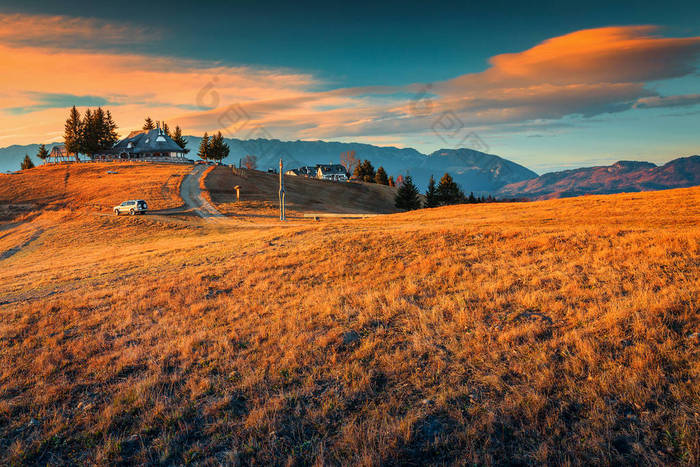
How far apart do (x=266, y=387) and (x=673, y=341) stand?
8.16m

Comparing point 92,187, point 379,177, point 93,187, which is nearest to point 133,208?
point 93,187

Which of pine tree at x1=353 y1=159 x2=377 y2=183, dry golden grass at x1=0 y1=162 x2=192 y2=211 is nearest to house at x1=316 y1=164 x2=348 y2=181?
pine tree at x1=353 y1=159 x2=377 y2=183

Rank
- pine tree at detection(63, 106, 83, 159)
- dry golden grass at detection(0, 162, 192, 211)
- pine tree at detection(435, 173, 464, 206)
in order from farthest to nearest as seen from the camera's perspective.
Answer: pine tree at detection(63, 106, 83, 159), pine tree at detection(435, 173, 464, 206), dry golden grass at detection(0, 162, 192, 211)

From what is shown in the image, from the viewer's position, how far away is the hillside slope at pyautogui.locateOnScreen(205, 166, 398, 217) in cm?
5547

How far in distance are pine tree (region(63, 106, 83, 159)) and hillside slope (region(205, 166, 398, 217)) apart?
4539cm

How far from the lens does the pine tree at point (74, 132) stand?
95.3 meters

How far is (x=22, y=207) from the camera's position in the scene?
174 feet

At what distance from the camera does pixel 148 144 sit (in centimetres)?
10681

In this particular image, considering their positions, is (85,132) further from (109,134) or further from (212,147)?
(212,147)

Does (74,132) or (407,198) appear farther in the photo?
(74,132)

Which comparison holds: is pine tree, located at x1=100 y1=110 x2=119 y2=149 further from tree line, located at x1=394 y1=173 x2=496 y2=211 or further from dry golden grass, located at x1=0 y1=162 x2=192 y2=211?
tree line, located at x1=394 y1=173 x2=496 y2=211

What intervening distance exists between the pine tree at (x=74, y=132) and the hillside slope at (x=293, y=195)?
45.4 meters

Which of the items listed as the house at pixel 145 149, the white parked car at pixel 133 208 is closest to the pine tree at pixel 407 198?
the white parked car at pixel 133 208

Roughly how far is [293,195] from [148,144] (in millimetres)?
63730
